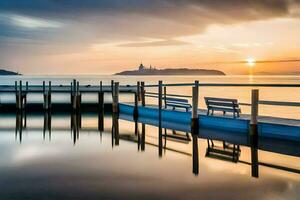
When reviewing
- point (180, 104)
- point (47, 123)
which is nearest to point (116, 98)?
point (47, 123)

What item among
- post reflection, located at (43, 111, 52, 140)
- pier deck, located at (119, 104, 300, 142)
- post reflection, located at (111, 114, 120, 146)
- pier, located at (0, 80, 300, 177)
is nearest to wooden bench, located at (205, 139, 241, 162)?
pier, located at (0, 80, 300, 177)

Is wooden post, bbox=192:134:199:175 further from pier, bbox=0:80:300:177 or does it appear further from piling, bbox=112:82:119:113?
piling, bbox=112:82:119:113

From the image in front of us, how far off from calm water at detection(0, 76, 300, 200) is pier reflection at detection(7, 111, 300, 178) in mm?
43

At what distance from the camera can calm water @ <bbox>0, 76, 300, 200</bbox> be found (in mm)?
10617

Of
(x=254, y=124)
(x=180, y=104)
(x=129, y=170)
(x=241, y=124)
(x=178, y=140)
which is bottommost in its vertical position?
(x=129, y=170)

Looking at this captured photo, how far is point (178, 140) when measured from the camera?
19.1m

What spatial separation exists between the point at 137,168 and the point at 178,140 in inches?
221

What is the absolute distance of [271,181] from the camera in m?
11.5

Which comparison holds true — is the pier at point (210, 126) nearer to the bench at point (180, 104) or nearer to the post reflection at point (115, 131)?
the post reflection at point (115, 131)

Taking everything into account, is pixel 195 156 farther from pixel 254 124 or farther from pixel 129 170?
pixel 254 124

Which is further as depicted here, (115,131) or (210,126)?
(115,131)

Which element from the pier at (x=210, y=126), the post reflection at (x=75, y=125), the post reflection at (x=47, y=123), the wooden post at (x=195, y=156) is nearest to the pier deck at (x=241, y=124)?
the pier at (x=210, y=126)

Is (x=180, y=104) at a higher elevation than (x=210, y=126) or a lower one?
higher

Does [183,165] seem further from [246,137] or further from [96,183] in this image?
[246,137]
